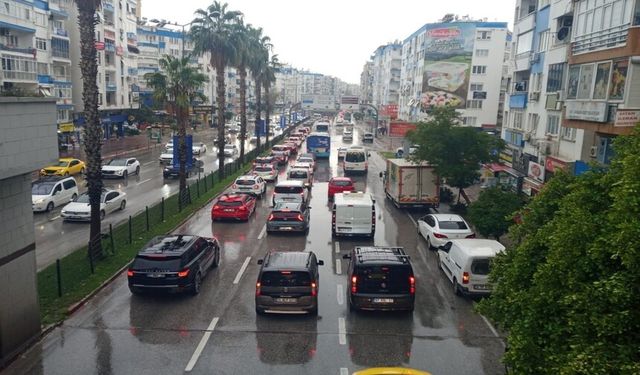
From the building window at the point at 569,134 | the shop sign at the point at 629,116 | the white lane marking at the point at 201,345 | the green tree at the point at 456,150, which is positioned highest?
the shop sign at the point at 629,116

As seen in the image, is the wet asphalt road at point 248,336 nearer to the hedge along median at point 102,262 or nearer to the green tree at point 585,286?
the hedge along median at point 102,262

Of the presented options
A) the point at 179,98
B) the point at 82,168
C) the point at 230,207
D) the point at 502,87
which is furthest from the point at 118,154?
the point at 502,87

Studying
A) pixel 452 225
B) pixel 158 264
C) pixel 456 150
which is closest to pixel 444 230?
pixel 452 225

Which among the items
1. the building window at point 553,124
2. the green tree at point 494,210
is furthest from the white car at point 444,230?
the building window at point 553,124

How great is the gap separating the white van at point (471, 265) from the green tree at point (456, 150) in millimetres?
11599

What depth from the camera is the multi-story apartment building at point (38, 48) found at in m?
46.8

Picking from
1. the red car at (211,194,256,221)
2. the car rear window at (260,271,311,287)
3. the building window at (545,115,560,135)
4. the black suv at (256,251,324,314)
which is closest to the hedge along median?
the red car at (211,194,256,221)

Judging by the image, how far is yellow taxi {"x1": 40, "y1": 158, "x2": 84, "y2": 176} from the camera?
39.2m

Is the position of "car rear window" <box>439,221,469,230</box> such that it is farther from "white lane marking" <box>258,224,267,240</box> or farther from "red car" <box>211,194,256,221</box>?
"red car" <box>211,194,256,221</box>

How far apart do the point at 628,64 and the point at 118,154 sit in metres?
51.2

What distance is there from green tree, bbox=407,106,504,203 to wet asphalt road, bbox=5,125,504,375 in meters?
11.4

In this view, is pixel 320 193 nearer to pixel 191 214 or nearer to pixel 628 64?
pixel 191 214

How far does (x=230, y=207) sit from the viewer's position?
88.2ft

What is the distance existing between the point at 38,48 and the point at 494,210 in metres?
51.4
